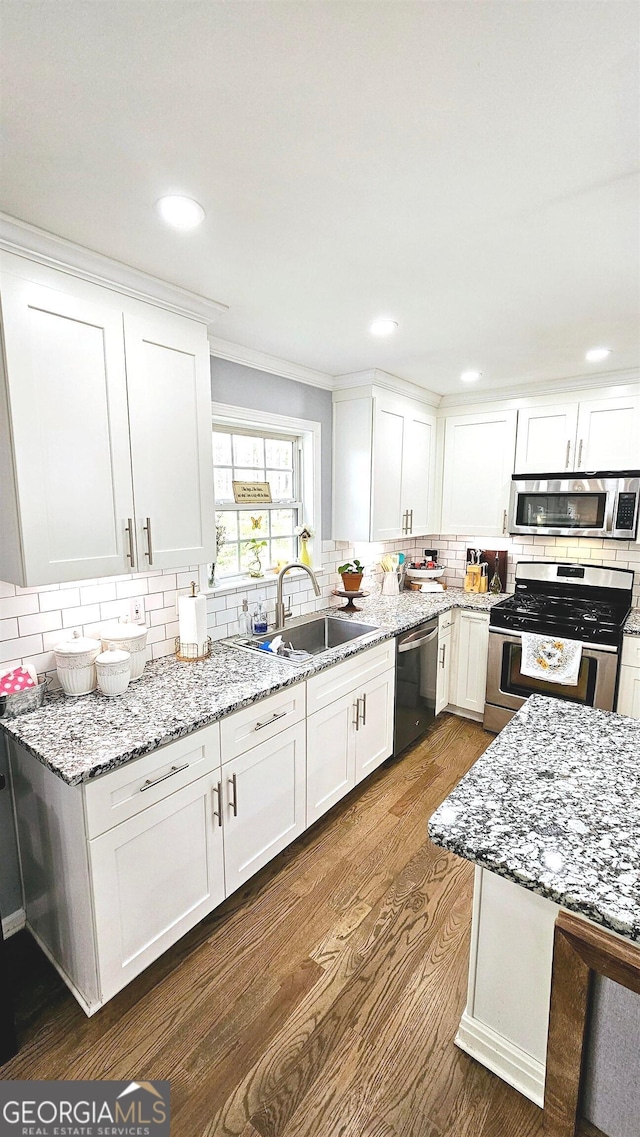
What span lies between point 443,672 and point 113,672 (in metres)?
2.47

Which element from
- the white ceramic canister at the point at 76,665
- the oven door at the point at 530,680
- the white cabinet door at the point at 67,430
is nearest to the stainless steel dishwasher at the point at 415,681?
the oven door at the point at 530,680

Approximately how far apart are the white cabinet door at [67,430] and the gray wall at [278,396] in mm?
884

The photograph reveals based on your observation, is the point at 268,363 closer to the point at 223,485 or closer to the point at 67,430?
the point at 223,485

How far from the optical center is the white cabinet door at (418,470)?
11.9 feet

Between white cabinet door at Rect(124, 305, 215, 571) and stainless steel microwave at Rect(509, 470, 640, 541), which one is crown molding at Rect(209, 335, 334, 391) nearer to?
white cabinet door at Rect(124, 305, 215, 571)

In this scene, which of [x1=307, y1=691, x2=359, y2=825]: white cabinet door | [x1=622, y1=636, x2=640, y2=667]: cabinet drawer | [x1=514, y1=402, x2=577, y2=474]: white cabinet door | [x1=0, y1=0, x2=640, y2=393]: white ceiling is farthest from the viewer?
[x1=514, y1=402, x2=577, y2=474]: white cabinet door

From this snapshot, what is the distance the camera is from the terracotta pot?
10.9 feet

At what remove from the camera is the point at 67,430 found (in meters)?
1.64

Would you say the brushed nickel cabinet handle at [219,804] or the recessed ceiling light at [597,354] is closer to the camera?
the brushed nickel cabinet handle at [219,804]

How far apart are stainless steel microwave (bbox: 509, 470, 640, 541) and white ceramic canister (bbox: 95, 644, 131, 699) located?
287cm

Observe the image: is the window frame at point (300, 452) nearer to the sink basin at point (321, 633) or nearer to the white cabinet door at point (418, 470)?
the sink basin at point (321, 633)

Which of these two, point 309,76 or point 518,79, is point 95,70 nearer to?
point 309,76
